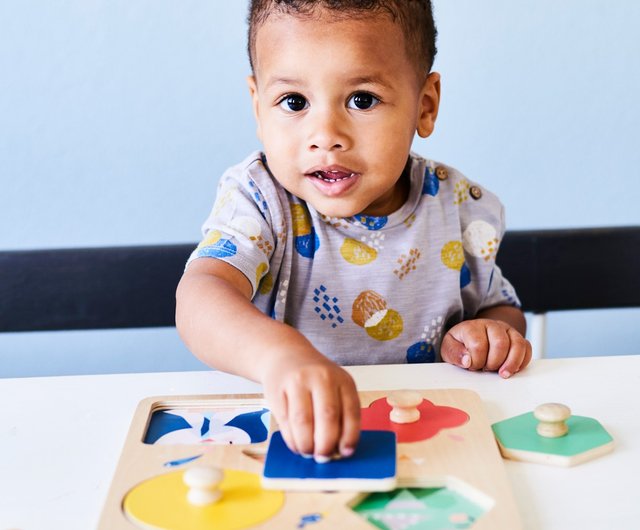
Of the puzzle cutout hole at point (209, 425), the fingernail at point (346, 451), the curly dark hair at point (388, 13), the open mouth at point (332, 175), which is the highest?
the curly dark hair at point (388, 13)

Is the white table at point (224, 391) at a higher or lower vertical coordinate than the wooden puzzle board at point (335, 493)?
lower

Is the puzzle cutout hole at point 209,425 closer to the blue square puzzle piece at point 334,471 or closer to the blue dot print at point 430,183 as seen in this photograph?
the blue square puzzle piece at point 334,471

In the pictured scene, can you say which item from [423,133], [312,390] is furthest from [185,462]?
[423,133]

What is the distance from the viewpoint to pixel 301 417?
1.66ft

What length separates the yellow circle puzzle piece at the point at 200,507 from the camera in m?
0.48

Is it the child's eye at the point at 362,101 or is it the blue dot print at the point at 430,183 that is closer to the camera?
the child's eye at the point at 362,101

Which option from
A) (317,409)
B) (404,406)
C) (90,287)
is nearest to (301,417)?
(317,409)

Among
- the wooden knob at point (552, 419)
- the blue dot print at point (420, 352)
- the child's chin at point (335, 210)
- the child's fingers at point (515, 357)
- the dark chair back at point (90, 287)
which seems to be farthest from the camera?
the dark chair back at point (90, 287)

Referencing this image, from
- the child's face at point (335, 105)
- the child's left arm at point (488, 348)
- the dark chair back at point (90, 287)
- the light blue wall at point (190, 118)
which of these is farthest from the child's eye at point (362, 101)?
the light blue wall at point (190, 118)

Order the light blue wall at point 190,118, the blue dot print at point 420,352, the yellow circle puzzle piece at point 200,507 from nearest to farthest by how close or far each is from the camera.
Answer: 1. the yellow circle puzzle piece at point 200,507
2. the blue dot print at point 420,352
3. the light blue wall at point 190,118

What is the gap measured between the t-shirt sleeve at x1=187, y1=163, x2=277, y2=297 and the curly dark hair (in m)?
0.12

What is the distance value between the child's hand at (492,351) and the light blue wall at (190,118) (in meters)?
0.78

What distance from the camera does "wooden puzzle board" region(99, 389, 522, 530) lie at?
480 millimetres

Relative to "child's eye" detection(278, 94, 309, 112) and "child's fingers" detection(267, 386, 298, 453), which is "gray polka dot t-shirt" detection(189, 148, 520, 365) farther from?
"child's fingers" detection(267, 386, 298, 453)
